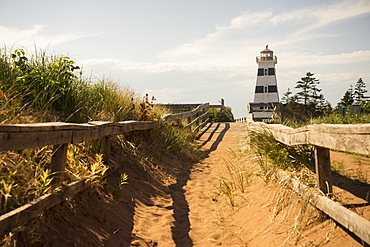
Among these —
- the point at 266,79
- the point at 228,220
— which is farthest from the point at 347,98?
the point at 228,220

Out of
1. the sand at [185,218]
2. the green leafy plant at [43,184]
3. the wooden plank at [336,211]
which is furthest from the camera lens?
the sand at [185,218]

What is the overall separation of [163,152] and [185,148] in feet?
4.78

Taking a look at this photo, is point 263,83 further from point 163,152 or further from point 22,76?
point 22,76

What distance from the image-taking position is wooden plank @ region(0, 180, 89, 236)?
2854 mm

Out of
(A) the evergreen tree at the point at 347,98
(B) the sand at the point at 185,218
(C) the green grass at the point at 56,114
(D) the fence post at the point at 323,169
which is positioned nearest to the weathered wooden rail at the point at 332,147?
(D) the fence post at the point at 323,169

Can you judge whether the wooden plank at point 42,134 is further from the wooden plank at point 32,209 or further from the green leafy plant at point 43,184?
the wooden plank at point 32,209

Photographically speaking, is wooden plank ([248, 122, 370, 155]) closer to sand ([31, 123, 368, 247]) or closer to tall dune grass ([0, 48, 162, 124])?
sand ([31, 123, 368, 247])

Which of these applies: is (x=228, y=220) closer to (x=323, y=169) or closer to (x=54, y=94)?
(x=323, y=169)

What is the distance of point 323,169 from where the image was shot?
12.9ft

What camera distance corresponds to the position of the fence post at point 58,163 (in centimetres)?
392

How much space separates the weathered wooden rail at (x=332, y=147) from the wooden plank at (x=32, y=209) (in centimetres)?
278

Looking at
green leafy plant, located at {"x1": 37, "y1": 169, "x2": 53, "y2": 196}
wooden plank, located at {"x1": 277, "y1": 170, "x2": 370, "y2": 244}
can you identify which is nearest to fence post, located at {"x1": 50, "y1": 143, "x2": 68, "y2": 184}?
green leafy plant, located at {"x1": 37, "y1": 169, "x2": 53, "y2": 196}

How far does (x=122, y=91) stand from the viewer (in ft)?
29.7

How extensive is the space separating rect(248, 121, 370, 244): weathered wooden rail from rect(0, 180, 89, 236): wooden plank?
2780mm
